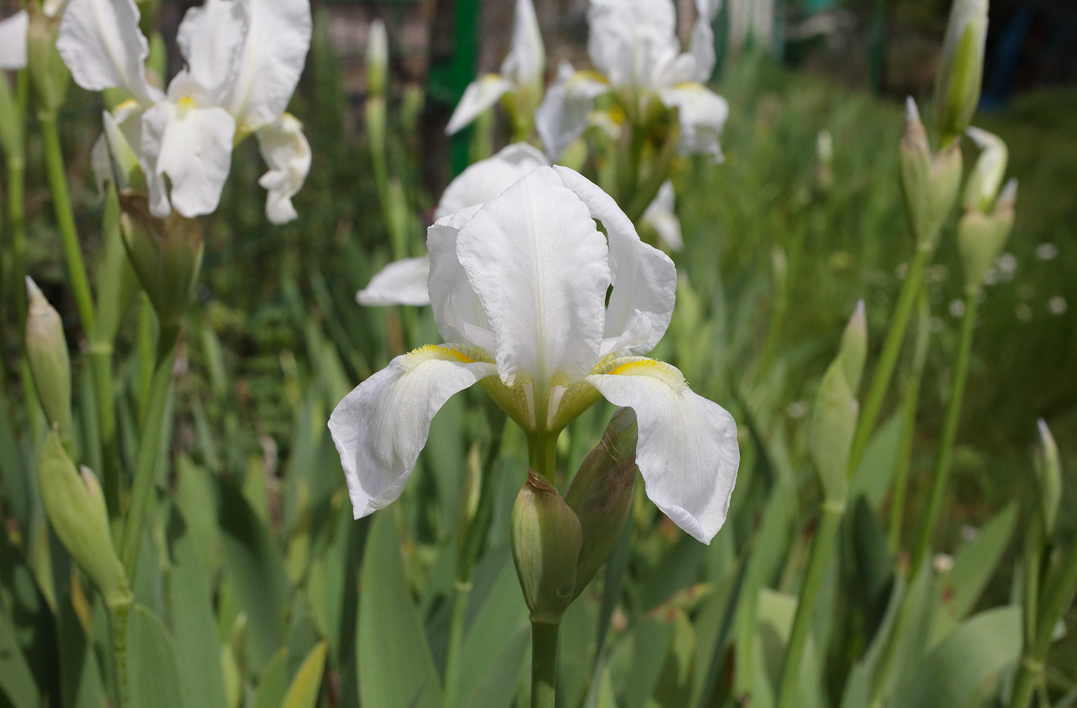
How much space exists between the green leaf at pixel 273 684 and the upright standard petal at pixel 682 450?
1.46ft

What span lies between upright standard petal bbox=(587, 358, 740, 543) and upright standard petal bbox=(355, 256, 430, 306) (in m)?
0.37

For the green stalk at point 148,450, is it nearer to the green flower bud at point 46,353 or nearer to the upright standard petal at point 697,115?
the green flower bud at point 46,353

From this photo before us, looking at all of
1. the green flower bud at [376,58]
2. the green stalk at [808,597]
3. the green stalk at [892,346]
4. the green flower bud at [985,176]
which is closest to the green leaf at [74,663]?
the green stalk at [808,597]

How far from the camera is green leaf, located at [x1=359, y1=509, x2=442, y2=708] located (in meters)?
0.68

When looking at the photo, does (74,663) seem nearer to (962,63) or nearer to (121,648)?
(121,648)

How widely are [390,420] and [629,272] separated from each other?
176 millimetres

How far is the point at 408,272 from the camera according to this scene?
861 millimetres

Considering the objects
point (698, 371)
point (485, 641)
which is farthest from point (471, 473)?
point (698, 371)

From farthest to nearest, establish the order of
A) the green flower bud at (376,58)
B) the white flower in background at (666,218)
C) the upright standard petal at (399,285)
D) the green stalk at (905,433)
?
the green flower bud at (376,58) < the white flower in background at (666,218) < the green stalk at (905,433) < the upright standard petal at (399,285)

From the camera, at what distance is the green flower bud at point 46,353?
67cm

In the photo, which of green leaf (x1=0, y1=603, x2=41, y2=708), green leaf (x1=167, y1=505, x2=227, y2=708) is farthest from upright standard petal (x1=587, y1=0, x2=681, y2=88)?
green leaf (x1=0, y1=603, x2=41, y2=708)

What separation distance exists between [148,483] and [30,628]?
1.16 feet

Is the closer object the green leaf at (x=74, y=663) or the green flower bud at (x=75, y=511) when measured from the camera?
the green flower bud at (x=75, y=511)

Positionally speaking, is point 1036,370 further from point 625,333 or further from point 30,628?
point 30,628
